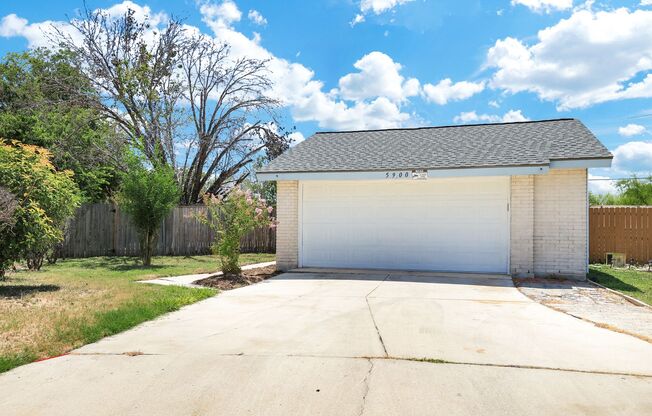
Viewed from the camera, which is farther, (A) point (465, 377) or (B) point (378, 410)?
(A) point (465, 377)

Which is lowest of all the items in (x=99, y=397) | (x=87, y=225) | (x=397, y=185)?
(x=99, y=397)

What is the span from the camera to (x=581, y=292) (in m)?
9.48

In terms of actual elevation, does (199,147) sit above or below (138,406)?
above

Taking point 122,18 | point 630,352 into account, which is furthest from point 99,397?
point 122,18

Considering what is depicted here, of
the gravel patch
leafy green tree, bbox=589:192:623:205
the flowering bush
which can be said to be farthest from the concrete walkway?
leafy green tree, bbox=589:192:623:205

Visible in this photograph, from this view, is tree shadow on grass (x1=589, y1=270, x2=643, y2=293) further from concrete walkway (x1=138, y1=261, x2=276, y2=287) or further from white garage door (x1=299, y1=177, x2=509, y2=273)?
concrete walkway (x1=138, y1=261, x2=276, y2=287)

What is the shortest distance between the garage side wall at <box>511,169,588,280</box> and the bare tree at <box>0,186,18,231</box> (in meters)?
10.3

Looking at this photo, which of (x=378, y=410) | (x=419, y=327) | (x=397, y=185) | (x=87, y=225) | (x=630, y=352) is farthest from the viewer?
(x=87, y=225)

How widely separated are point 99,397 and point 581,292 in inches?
349

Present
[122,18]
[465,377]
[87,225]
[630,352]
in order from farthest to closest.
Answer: [122,18], [87,225], [630,352], [465,377]

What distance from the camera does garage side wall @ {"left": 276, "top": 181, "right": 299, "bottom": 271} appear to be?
43.3 ft

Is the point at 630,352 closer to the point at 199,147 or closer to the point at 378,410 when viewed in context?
the point at 378,410

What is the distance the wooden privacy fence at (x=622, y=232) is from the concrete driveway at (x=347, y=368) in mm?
9610

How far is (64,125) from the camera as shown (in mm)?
21438
